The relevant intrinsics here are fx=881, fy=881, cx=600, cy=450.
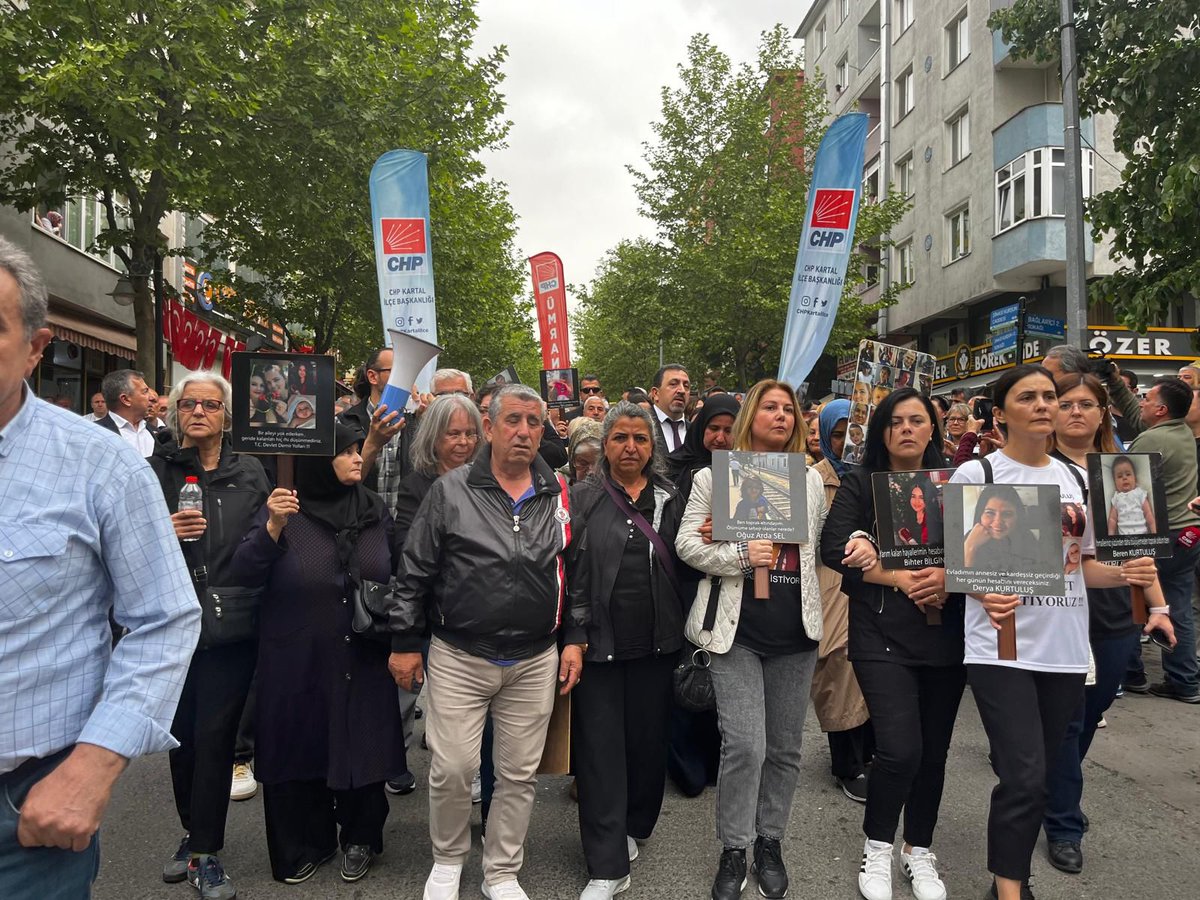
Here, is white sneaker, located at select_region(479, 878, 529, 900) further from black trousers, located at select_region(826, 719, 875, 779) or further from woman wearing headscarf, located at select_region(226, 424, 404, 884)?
black trousers, located at select_region(826, 719, 875, 779)

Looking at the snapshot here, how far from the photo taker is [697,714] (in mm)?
4926

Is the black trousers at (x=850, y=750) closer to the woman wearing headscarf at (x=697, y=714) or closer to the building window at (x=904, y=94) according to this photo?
the woman wearing headscarf at (x=697, y=714)

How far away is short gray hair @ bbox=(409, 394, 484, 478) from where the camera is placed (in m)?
4.59

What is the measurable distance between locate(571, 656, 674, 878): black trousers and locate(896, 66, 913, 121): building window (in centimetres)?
3019

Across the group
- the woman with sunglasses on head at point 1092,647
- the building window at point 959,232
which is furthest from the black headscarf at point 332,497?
the building window at point 959,232

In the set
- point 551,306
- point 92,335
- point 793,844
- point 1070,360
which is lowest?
point 793,844

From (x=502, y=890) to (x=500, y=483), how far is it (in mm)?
1669

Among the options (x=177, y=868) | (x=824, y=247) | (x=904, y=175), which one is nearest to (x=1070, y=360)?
(x=824, y=247)

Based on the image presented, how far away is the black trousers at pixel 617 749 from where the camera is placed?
12.2 feet

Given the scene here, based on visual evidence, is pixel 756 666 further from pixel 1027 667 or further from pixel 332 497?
pixel 332 497

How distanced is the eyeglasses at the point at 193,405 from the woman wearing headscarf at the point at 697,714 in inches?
87.2

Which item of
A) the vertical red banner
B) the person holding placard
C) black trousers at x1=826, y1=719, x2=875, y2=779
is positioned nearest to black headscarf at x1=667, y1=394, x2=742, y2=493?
the person holding placard

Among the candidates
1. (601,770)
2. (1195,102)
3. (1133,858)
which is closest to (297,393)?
(601,770)

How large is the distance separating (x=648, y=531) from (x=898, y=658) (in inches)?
45.7
